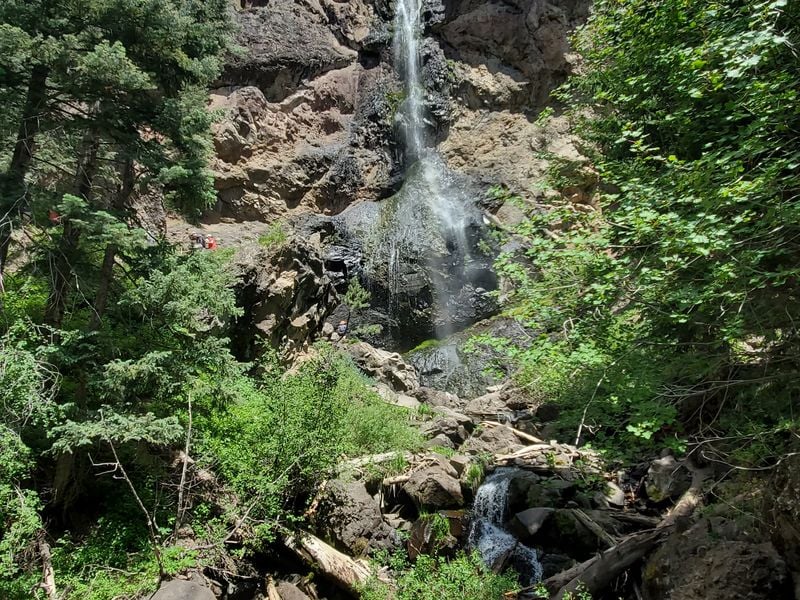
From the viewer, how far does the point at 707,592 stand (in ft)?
14.7

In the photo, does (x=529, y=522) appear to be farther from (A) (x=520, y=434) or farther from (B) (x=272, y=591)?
(B) (x=272, y=591)

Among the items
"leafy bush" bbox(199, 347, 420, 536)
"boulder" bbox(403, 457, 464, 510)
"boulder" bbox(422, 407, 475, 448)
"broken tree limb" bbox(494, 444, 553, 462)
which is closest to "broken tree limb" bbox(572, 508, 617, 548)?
"boulder" bbox(403, 457, 464, 510)

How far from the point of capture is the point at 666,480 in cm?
784

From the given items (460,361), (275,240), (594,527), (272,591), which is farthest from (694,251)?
(460,361)

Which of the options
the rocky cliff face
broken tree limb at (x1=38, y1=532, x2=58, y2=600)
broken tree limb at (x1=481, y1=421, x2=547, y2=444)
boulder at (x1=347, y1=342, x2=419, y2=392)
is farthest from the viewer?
the rocky cliff face

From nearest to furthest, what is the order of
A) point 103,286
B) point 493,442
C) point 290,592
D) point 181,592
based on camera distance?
point 181,592, point 103,286, point 290,592, point 493,442

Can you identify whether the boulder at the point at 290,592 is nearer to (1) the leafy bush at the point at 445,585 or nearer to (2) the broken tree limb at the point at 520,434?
(1) the leafy bush at the point at 445,585

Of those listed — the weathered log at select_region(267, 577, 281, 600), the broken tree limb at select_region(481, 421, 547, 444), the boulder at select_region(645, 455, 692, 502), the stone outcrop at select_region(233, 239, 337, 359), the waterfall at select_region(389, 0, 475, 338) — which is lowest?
the weathered log at select_region(267, 577, 281, 600)

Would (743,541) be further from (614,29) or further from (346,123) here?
(346,123)

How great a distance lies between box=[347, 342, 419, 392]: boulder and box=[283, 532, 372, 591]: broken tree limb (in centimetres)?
863

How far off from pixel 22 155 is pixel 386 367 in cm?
1189

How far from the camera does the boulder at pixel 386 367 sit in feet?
52.1

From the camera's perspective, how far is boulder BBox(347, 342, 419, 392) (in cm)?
1589

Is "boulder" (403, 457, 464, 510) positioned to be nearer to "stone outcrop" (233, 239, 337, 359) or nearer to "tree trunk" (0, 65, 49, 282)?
"stone outcrop" (233, 239, 337, 359)
